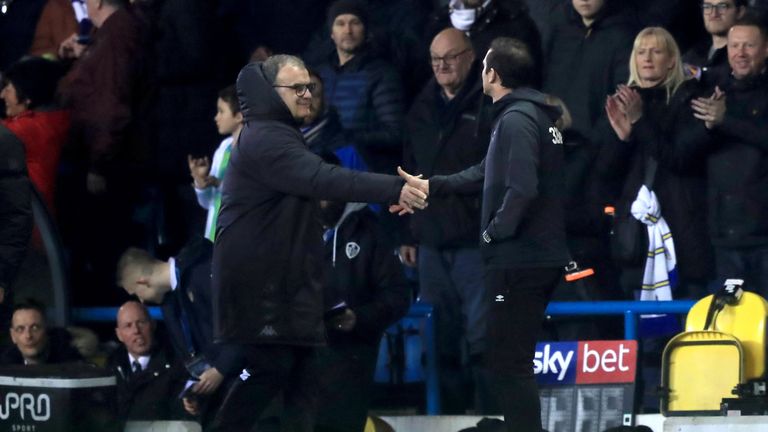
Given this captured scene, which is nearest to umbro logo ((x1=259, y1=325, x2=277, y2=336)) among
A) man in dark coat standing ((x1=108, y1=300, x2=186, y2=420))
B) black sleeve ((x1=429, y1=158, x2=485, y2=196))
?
black sleeve ((x1=429, y1=158, x2=485, y2=196))

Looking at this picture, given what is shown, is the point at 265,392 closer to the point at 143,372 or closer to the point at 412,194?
the point at 412,194

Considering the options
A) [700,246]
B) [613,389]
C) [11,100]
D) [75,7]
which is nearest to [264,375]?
[613,389]

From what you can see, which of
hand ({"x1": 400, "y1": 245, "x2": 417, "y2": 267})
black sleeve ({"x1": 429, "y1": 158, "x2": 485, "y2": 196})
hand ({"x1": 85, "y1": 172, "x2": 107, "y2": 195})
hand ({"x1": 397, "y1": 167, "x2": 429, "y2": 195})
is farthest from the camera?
hand ({"x1": 85, "y1": 172, "x2": 107, "y2": 195})

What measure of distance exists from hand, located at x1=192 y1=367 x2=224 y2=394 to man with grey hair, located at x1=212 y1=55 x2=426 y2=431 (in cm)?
152

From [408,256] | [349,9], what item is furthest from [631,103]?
[349,9]

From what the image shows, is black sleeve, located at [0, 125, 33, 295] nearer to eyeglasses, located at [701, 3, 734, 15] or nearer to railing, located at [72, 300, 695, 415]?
railing, located at [72, 300, 695, 415]

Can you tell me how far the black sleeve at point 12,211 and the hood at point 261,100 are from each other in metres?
1.34

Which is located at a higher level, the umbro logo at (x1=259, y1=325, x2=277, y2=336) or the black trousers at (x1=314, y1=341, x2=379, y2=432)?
the umbro logo at (x1=259, y1=325, x2=277, y2=336)

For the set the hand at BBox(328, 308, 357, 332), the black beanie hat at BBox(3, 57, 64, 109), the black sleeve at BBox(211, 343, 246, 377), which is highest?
the black beanie hat at BBox(3, 57, 64, 109)

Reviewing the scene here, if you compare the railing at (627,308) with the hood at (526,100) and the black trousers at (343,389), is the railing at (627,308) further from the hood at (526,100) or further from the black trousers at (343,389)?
the hood at (526,100)

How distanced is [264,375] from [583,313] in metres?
2.69

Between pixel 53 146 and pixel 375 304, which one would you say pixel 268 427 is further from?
pixel 53 146

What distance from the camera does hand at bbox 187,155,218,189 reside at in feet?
38.1

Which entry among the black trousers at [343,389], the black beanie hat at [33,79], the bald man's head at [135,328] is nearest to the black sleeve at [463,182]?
the black trousers at [343,389]
